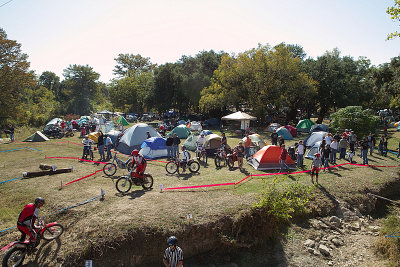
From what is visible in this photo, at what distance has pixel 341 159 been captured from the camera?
15.1m

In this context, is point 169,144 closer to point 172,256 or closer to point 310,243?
point 310,243

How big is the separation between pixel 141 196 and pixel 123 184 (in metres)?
0.82

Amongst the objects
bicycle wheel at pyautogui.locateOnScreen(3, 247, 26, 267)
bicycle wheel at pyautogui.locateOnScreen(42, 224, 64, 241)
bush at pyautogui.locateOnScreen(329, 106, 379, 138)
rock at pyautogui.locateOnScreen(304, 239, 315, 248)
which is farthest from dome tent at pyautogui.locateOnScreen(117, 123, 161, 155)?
bush at pyautogui.locateOnScreen(329, 106, 379, 138)

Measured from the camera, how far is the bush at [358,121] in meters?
20.4

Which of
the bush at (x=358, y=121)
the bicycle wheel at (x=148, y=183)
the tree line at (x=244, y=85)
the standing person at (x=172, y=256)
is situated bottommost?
the standing person at (x=172, y=256)

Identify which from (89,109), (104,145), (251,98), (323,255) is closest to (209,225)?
(323,255)

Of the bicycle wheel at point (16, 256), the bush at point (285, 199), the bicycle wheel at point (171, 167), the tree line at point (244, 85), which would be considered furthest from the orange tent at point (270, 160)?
the tree line at point (244, 85)

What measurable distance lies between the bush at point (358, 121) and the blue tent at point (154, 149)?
16.2 m

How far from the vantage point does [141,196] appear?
8641 millimetres

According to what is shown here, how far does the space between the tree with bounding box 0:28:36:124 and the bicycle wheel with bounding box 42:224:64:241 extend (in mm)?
25583

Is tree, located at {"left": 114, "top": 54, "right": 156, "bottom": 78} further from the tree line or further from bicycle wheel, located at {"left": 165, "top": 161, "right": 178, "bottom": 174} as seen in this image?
bicycle wheel, located at {"left": 165, "top": 161, "right": 178, "bottom": 174}

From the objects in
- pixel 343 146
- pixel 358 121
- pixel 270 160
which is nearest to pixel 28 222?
pixel 270 160

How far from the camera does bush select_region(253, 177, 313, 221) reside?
28.1ft

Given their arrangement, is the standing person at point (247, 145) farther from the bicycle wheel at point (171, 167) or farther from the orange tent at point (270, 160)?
the bicycle wheel at point (171, 167)
